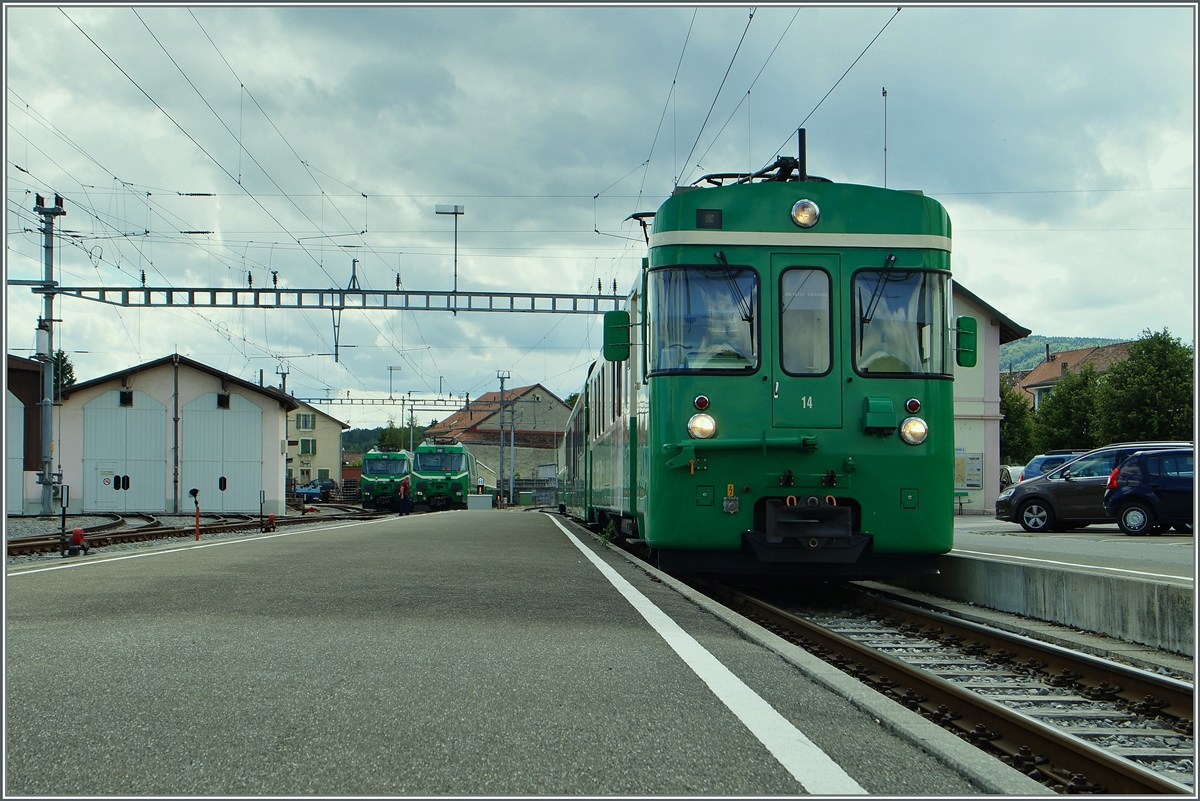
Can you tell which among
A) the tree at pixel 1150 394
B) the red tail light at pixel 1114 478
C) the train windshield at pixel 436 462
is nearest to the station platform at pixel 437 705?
the red tail light at pixel 1114 478

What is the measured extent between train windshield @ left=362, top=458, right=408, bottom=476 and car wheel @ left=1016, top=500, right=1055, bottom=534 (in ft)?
104

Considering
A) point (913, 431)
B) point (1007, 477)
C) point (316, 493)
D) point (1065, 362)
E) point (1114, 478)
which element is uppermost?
point (1065, 362)

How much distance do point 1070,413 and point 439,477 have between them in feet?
121

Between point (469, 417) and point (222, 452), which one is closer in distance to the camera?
point (222, 452)

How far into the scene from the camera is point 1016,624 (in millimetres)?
8758

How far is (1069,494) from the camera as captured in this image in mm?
20000

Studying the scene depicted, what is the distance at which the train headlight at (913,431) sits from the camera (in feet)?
28.5

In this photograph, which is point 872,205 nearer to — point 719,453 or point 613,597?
point 719,453

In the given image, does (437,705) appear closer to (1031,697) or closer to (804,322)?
(1031,697)

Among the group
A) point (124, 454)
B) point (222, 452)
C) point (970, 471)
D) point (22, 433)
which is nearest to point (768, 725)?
point (970, 471)

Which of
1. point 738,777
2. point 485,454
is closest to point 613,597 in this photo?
point 738,777

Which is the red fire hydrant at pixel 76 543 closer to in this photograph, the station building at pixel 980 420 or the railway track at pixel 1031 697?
the railway track at pixel 1031 697

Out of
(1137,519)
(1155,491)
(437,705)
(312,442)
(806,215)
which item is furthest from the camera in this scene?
(312,442)

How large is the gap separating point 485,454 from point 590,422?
87849mm
